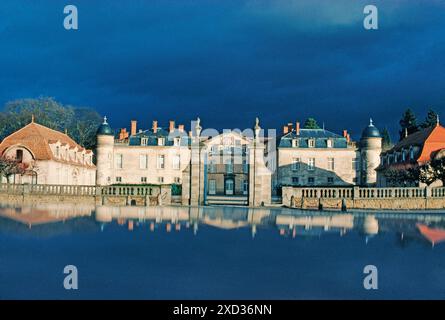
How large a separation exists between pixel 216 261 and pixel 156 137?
53.5m

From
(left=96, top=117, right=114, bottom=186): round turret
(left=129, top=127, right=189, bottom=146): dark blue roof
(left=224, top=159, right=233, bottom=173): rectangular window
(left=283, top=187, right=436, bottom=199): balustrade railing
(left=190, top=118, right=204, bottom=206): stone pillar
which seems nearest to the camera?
(left=283, top=187, right=436, bottom=199): balustrade railing

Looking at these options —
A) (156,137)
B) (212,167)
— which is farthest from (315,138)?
(156,137)

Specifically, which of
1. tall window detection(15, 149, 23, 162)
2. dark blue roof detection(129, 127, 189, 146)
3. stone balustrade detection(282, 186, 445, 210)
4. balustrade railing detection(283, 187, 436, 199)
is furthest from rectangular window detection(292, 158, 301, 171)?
tall window detection(15, 149, 23, 162)

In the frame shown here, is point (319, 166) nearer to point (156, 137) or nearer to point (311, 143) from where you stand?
point (311, 143)

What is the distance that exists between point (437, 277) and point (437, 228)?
8.77 metres

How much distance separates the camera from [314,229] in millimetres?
15547

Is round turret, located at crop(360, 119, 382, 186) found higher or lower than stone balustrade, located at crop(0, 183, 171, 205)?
higher

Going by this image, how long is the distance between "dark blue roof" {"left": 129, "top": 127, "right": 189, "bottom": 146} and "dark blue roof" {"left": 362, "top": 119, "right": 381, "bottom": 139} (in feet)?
79.1

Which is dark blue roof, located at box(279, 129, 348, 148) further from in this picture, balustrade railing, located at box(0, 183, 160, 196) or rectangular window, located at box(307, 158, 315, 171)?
balustrade railing, located at box(0, 183, 160, 196)

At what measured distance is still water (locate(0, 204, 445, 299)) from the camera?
7.15 metres

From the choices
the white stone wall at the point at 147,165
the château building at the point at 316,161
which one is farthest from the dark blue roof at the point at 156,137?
the château building at the point at 316,161

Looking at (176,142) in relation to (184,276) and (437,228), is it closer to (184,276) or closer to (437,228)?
(437,228)

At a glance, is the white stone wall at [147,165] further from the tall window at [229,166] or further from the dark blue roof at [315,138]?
the dark blue roof at [315,138]
